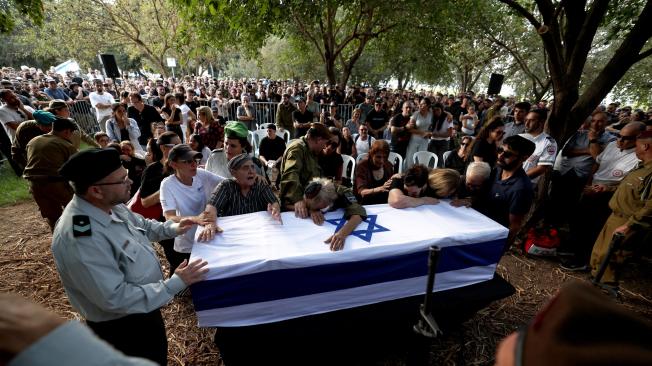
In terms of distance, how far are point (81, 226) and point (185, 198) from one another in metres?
1.42

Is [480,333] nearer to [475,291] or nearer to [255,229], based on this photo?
[475,291]

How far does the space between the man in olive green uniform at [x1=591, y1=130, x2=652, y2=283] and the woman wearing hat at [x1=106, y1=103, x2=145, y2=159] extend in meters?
7.52

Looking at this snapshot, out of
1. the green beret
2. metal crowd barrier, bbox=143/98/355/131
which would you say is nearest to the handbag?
the green beret

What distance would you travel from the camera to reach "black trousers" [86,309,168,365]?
1751 millimetres

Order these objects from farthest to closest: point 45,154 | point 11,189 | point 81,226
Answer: point 11,189 < point 45,154 < point 81,226

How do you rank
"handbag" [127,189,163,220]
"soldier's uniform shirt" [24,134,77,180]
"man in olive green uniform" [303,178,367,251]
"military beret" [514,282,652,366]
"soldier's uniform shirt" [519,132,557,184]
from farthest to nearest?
Result: 1. "soldier's uniform shirt" [519,132,557,184]
2. "soldier's uniform shirt" [24,134,77,180]
3. "handbag" [127,189,163,220]
4. "man in olive green uniform" [303,178,367,251]
5. "military beret" [514,282,652,366]

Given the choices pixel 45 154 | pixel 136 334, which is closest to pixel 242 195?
pixel 136 334

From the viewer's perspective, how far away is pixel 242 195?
2.77 meters

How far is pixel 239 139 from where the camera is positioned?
12.7 feet

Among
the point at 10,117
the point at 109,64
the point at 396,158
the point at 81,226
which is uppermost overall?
the point at 109,64

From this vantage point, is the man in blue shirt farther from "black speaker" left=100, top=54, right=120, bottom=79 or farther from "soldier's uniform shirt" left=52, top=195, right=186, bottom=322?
"black speaker" left=100, top=54, right=120, bottom=79

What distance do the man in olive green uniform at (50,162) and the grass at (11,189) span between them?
2934mm

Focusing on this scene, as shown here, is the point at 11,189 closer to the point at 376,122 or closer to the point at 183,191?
the point at 183,191

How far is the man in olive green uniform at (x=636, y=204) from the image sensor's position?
3.00m
